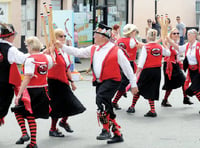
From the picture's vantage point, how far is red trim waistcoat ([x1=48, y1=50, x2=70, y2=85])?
27.5ft

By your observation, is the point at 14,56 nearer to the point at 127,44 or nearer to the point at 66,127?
the point at 66,127

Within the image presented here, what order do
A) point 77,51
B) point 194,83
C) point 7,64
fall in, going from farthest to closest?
1. point 194,83
2. point 77,51
3. point 7,64

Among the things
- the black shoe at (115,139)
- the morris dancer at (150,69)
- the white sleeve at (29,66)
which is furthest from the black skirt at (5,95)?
the morris dancer at (150,69)

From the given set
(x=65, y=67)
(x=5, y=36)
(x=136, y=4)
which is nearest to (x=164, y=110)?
(x=65, y=67)

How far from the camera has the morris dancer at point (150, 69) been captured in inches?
418

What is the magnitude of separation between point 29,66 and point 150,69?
387 cm

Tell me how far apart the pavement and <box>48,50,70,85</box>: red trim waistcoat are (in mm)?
921

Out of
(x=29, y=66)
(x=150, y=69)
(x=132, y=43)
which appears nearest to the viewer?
(x=29, y=66)

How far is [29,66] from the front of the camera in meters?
7.40

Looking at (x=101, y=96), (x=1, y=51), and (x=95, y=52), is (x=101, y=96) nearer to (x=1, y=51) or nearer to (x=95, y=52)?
(x=95, y=52)

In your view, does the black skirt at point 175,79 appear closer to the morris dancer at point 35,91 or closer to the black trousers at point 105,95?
the black trousers at point 105,95

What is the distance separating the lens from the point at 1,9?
1819cm

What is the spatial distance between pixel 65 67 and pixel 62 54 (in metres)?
0.20

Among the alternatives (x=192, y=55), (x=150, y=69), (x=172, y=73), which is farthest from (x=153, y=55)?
(x=172, y=73)
